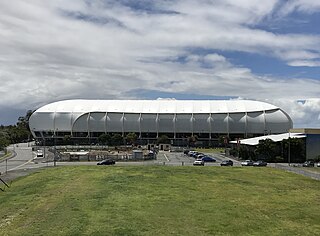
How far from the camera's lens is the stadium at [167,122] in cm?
16625

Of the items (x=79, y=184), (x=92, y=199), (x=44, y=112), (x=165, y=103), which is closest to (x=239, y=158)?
(x=79, y=184)

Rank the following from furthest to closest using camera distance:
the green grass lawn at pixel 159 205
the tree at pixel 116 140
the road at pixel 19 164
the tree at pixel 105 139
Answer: the tree at pixel 105 139 → the tree at pixel 116 140 → the road at pixel 19 164 → the green grass lawn at pixel 159 205

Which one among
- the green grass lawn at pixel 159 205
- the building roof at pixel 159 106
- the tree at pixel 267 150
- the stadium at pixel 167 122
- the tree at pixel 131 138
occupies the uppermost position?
the building roof at pixel 159 106

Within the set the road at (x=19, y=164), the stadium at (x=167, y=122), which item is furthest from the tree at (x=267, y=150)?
the stadium at (x=167, y=122)

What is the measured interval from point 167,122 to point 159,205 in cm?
13403

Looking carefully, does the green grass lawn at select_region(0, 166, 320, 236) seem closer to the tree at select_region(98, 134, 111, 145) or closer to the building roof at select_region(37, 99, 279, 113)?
the tree at select_region(98, 134, 111, 145)

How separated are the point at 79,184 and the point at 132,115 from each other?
123 m

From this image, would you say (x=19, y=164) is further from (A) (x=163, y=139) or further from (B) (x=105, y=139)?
(A) (x=163, y=139)

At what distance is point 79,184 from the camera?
155ft

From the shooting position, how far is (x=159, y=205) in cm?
3397

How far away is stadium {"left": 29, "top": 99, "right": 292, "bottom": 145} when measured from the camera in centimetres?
16625

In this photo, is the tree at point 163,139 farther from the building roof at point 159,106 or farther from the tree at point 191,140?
the building roof at point 159,106

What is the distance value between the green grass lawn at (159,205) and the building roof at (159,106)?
384 ft

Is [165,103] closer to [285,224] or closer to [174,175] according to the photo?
[174,175]
